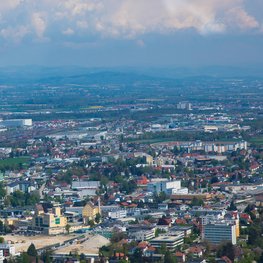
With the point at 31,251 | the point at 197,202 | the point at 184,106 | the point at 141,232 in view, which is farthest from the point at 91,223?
the point at 184,106

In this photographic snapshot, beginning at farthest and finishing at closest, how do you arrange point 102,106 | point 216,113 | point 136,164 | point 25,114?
point 102,106
point 25,114
point 216,113
point 136,164

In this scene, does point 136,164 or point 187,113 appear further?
point 187,113

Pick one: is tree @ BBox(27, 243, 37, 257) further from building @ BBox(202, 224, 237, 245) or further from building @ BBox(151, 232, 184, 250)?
building @ BBox(202, 224, 237, 245)

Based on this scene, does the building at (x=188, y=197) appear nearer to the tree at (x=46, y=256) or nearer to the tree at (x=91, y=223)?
the tree at (x=91, y=223)

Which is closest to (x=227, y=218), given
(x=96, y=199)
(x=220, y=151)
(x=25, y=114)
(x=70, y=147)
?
(x=96, y=199)

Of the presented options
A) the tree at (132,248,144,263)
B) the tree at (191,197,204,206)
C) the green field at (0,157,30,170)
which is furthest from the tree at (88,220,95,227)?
the green field at (0,157,30,170)

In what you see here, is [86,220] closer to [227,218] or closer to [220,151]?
[227,218]

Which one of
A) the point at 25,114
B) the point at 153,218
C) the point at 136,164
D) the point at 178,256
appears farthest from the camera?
the point at 25,114
